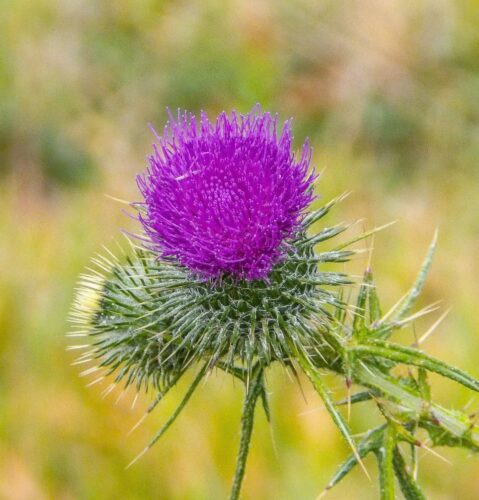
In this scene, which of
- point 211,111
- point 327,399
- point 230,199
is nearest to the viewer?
point 327,399

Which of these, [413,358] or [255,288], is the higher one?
[255,288]

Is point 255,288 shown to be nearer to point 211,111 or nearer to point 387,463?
point 387,463

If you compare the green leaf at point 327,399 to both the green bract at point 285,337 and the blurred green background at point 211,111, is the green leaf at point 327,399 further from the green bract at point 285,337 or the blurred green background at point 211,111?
the blurred green background at point 211,111

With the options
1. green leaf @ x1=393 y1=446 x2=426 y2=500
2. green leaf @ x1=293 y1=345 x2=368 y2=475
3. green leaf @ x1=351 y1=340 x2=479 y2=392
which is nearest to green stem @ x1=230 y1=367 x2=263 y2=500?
green leaf @ x1=293 y1=345 x2=368 y2=475

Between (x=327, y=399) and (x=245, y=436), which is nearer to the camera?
(x=327, y=399)

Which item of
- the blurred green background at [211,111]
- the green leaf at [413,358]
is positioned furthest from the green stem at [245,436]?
the blurred green background at [211,111]

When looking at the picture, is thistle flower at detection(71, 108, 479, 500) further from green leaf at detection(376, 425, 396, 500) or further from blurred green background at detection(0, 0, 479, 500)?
blurred green background at detection(0, 0, 479, 500)

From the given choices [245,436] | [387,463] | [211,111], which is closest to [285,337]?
[245,436]
